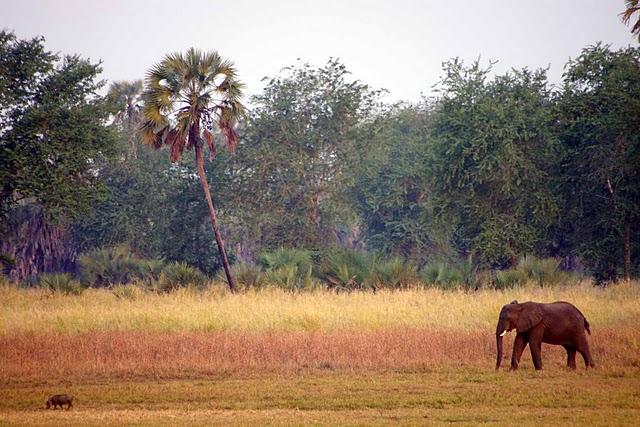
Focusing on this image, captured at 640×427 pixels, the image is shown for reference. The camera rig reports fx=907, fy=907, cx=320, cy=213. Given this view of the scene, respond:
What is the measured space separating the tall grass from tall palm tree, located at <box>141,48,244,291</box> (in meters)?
6.12

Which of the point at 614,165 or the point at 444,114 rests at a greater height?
the point at 444,114

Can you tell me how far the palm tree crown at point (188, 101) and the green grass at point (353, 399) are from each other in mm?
18081

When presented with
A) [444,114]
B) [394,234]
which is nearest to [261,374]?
[444,114]

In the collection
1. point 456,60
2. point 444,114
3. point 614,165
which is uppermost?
point 456,60

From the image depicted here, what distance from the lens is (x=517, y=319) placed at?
15039mm

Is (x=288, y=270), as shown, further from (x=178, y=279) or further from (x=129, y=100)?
(x=129, y=100)

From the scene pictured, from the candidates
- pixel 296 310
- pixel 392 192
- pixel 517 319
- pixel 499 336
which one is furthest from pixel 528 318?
pixel 392 192

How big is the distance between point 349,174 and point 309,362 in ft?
100

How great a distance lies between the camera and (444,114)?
38781 millimetres

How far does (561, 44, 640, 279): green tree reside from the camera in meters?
31.4

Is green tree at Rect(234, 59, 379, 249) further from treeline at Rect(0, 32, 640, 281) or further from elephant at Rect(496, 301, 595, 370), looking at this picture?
elephant at Rect(496, 301, 595, 370)

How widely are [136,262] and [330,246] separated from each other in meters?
9.56

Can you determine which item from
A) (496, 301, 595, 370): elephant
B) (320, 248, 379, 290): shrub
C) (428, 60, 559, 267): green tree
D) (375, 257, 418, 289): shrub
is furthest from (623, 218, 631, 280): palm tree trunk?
(496, 301, 595, 370): elephant

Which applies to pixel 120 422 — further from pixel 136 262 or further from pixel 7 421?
pixel 136 262
